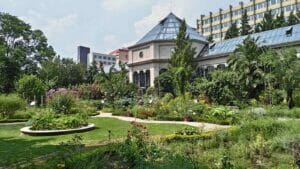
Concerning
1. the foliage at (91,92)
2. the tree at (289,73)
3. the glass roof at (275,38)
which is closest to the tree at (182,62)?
the glass roof at (275,38)

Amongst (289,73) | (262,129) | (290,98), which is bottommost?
(262,129)

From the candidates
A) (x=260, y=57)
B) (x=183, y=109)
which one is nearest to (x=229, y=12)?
(x=260, y=57)

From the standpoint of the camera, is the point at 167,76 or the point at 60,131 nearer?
the point at 60,131

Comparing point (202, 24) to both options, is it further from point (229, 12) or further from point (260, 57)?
point (260, 57)

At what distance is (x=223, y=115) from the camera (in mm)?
18625

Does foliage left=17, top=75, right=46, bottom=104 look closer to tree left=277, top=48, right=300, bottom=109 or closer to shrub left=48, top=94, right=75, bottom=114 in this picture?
shrub left=48, top=94, right=75, bottom=114

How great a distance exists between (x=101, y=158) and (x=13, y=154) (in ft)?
13.7

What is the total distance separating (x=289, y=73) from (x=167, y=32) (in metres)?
29.5

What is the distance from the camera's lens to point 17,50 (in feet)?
162

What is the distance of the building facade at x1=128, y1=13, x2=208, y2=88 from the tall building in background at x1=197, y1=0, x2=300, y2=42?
3453 cm

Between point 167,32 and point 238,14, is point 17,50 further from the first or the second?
point 238,14

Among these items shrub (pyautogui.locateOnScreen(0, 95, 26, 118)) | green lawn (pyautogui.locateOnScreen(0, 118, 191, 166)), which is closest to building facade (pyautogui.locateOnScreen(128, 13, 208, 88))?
shrub (pyautogui.locateOnScreen(0, 95, 26, 118))

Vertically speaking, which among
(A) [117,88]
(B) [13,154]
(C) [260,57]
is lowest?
(B) [13,154]

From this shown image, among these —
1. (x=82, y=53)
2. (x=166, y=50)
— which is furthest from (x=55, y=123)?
(x=82, y=53)
